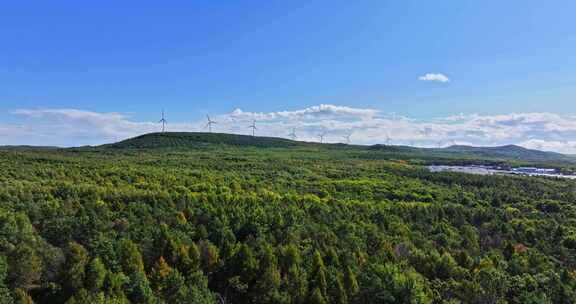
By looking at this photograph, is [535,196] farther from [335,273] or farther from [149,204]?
[149,204]

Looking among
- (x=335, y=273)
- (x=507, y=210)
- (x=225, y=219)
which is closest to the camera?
(x=335, y=273)

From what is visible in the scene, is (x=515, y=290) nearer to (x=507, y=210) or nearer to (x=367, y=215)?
(x=367, y=215)

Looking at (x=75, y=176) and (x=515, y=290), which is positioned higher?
(x=75, y=176)

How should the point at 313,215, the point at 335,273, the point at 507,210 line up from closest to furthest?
the point at 335,273 → the point at 313,215 → the point at 507,210

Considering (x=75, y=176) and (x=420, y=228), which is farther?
(x=75, y=176)

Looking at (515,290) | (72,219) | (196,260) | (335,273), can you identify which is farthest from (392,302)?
(72,219)

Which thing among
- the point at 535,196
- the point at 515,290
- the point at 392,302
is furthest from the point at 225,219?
the point at 535,196

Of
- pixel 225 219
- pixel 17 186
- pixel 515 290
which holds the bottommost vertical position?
pixel 515 290
